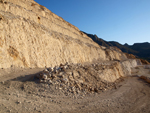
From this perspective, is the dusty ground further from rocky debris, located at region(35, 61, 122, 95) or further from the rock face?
the rock face

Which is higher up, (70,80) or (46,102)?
(70,80)

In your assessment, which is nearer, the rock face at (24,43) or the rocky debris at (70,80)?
the rocky debris at (70,80)

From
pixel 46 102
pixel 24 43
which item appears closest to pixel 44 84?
pixel 46 102

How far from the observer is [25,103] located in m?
4.11

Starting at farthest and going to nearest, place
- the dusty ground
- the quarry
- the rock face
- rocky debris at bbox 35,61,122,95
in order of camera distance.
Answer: the rock face, rocky debris at bbox 35,61,122,95, the quarry, the dusty ground

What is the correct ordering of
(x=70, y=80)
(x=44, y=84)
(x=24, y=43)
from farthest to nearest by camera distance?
(x=24, y=43)
(x=70, y=80)
(x=44, y=84)

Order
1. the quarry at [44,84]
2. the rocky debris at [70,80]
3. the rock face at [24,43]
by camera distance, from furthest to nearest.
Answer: the rock face at [24,43] → the rocky debris at [70,80] → the quarry at [44,84]

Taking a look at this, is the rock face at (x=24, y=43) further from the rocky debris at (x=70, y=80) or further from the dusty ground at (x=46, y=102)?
the rocky debris at (x=70, y=80)

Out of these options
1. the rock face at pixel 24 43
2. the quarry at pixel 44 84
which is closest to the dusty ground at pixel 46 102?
the quarry at pixel 44 84

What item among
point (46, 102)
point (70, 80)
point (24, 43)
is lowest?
point (46, 102)

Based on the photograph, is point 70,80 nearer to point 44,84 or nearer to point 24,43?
point 44,84

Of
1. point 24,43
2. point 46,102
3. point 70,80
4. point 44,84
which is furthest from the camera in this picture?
point 24,43

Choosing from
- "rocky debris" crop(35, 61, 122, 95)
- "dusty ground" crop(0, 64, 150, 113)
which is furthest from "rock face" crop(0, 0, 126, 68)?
"rocky debris" crop(35, 61, 122, 95)

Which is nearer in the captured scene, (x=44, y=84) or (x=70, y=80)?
(x=44, y=84)
